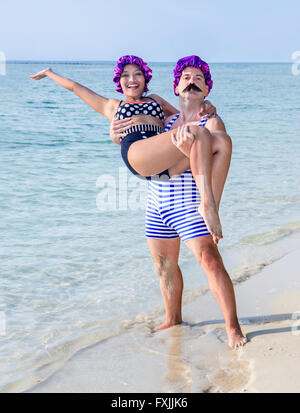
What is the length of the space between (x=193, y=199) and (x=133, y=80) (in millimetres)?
973

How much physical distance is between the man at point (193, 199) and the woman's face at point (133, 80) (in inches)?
9.8

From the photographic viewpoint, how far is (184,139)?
3203 mm

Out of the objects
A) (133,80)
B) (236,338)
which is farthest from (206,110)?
(236,338)

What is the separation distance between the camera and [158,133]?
3.77m

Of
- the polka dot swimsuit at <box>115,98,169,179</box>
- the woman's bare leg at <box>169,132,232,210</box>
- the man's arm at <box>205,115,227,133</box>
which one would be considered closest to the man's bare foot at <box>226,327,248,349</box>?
the woman's bare leg at <box>169,132,232,210</box>

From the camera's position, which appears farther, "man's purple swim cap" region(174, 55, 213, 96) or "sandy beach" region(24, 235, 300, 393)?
"man's purple swim cap" region(174, 55, 213, 96)

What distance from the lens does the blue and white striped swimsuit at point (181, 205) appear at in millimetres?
3512

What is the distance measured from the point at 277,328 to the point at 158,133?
5.11 ft

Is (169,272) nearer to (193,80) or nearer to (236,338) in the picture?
(236,338)

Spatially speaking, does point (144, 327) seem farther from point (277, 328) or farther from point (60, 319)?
point (277, 328)

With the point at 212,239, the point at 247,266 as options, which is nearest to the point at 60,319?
the point at 212,239

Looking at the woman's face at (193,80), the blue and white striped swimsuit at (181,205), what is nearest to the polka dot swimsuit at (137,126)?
the blue and white striped swimsuit at (181,205)

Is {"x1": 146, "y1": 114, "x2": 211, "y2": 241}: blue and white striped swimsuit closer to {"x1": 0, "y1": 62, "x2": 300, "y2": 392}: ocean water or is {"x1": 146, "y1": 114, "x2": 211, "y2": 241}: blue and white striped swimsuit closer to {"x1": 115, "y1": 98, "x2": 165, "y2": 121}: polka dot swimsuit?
{"x1": 115, "y1": 98, "x2": 165, "y2": 121}: polka dot swimsuit

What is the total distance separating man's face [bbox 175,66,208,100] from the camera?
3678mm
